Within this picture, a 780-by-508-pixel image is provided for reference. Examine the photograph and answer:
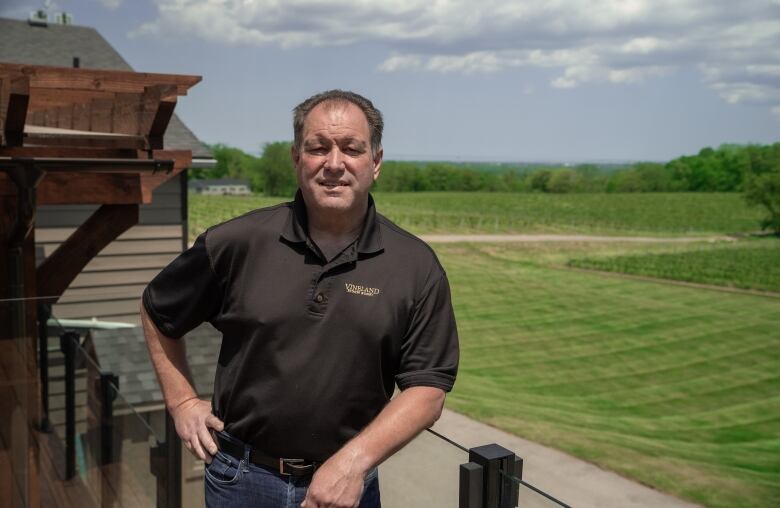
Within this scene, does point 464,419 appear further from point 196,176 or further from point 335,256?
point 196,176

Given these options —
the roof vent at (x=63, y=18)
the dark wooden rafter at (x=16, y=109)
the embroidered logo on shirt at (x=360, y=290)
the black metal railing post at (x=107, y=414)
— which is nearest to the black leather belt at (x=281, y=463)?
the embroidered logo on shirt at (x=360, y=290)

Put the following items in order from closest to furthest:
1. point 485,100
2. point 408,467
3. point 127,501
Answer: point 408,467 → point 127,501 → point 485,100

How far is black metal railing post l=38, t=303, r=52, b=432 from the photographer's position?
3.68 meters

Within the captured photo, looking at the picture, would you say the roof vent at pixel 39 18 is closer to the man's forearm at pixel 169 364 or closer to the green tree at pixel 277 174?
the man's forearm at pixel 169 364

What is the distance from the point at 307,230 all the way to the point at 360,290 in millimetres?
210

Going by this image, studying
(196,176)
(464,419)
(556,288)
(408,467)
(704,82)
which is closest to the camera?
(408,467)

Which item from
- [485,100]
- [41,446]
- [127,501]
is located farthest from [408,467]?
[485,100]

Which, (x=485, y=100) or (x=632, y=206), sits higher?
(x=485, y=100)

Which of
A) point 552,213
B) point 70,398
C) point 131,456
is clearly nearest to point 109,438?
point 131,456

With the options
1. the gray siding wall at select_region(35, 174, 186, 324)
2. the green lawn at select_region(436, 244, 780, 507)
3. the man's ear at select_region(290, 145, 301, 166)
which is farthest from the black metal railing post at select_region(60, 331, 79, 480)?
the green lawn at select_region(436, 244, 780, 507)

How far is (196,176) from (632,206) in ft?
154

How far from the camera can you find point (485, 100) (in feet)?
581

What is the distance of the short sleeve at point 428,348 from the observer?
1.62 meters

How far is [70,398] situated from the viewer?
3.70 m
